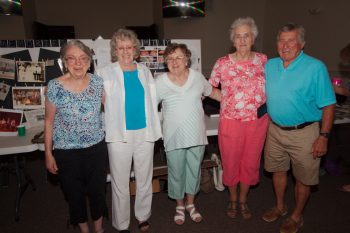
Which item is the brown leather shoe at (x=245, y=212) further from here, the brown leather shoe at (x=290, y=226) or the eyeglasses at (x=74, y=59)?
the eyeglasses at (x=74, y=59)

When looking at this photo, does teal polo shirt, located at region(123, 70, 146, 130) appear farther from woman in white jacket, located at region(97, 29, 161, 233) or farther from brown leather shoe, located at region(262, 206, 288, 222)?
brown leather shoe, located at region(262, 206, 288, 222)

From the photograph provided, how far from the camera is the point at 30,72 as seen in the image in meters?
2.46

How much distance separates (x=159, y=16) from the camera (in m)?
6.57

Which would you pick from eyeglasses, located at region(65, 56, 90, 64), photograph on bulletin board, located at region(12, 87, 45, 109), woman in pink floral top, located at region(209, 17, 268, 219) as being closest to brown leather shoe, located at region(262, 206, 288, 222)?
woman in pink floral top, located at region(209, 17, 268, 219)

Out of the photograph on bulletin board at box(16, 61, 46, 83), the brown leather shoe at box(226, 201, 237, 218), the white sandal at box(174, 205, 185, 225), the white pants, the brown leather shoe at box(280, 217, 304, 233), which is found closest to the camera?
the white pants

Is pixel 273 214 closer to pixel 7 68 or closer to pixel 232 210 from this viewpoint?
pixel 232 210

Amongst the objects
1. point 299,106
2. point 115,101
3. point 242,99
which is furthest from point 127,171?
point 299,106

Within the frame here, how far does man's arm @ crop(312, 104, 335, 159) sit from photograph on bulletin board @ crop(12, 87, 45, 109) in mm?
2340

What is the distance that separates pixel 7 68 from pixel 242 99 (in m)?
2.07

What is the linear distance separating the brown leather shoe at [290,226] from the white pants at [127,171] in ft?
3.58

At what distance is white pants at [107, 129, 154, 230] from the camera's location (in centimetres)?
185

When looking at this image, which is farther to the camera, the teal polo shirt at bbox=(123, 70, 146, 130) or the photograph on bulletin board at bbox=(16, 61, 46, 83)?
the photograph on bulletin board at bbox=(16, 61, 46, 83)

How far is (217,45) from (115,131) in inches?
215

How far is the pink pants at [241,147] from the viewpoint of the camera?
2041 mm
